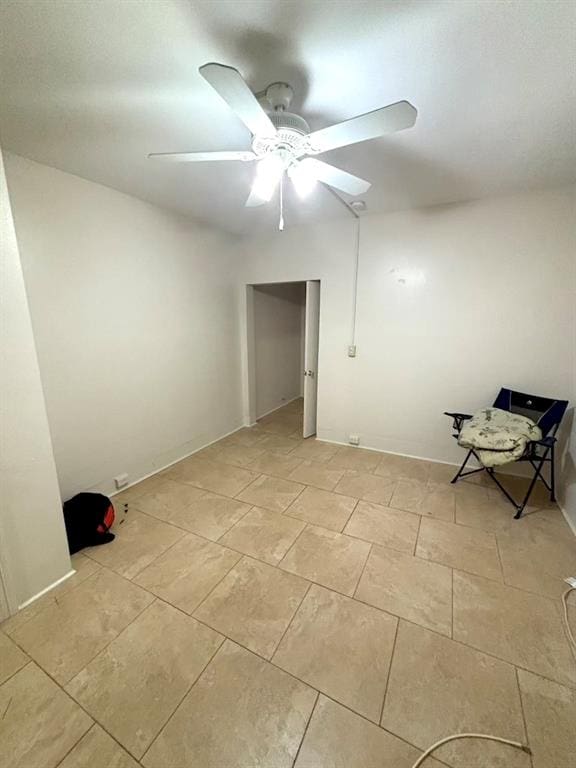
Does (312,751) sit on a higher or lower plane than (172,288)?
lower

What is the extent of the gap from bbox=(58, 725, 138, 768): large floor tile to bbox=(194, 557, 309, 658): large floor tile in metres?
0.48

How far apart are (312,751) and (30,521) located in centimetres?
161

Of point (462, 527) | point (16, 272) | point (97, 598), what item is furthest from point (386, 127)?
point (97, 598)

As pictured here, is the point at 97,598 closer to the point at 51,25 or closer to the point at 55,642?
the point at 55,642

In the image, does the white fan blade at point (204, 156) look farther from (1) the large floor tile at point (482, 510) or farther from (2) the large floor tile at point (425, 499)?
(1) the large floor tile at point (482, 510)

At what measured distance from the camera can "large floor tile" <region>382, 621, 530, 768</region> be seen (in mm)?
1023

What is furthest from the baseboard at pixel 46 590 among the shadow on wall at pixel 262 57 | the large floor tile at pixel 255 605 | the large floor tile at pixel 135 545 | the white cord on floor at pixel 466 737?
the shadow on wall at pixel 262 57

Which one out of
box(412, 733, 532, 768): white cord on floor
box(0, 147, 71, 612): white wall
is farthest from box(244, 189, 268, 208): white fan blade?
box(412, 733, 532, 768): white cord on floor

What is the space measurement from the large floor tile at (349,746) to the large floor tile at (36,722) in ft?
2.70

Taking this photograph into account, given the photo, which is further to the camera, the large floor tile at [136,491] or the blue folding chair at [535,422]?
the large floor tile at [136,491]

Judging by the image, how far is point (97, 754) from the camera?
101 centimetres

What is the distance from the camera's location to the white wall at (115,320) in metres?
2.01

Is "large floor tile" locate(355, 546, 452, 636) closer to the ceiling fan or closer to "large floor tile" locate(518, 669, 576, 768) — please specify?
"large floor tile" locate(518, 669, 576, 768)

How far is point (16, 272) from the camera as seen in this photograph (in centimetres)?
137
